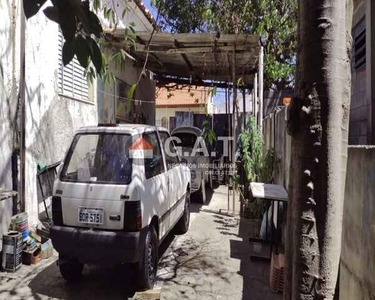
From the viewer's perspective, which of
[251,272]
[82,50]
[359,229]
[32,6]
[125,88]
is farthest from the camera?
[125,88]

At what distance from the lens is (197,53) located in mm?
8648

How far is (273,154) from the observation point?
23.5ft

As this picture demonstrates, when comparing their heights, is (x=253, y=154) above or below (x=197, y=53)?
below

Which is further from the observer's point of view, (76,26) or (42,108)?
(42,108)

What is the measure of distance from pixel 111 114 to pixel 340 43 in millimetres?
8723

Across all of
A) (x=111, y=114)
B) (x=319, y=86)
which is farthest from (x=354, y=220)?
(x=111, y=114)

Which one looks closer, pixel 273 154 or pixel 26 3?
pixel 26 3

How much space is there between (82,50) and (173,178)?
4.47 m

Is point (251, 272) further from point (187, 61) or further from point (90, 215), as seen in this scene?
point (187, 61)

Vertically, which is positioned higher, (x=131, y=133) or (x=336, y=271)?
(x=131, y=133)

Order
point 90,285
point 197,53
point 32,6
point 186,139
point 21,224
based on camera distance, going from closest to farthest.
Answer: point 32,6 → point 90,285 → point 21,224 → point 197,53 → point 186,139

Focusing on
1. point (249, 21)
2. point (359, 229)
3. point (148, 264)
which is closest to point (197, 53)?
point (249, 21)

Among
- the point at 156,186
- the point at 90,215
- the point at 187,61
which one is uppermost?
the point at 187,61

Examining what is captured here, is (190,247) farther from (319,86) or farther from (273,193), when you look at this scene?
(319,86)
